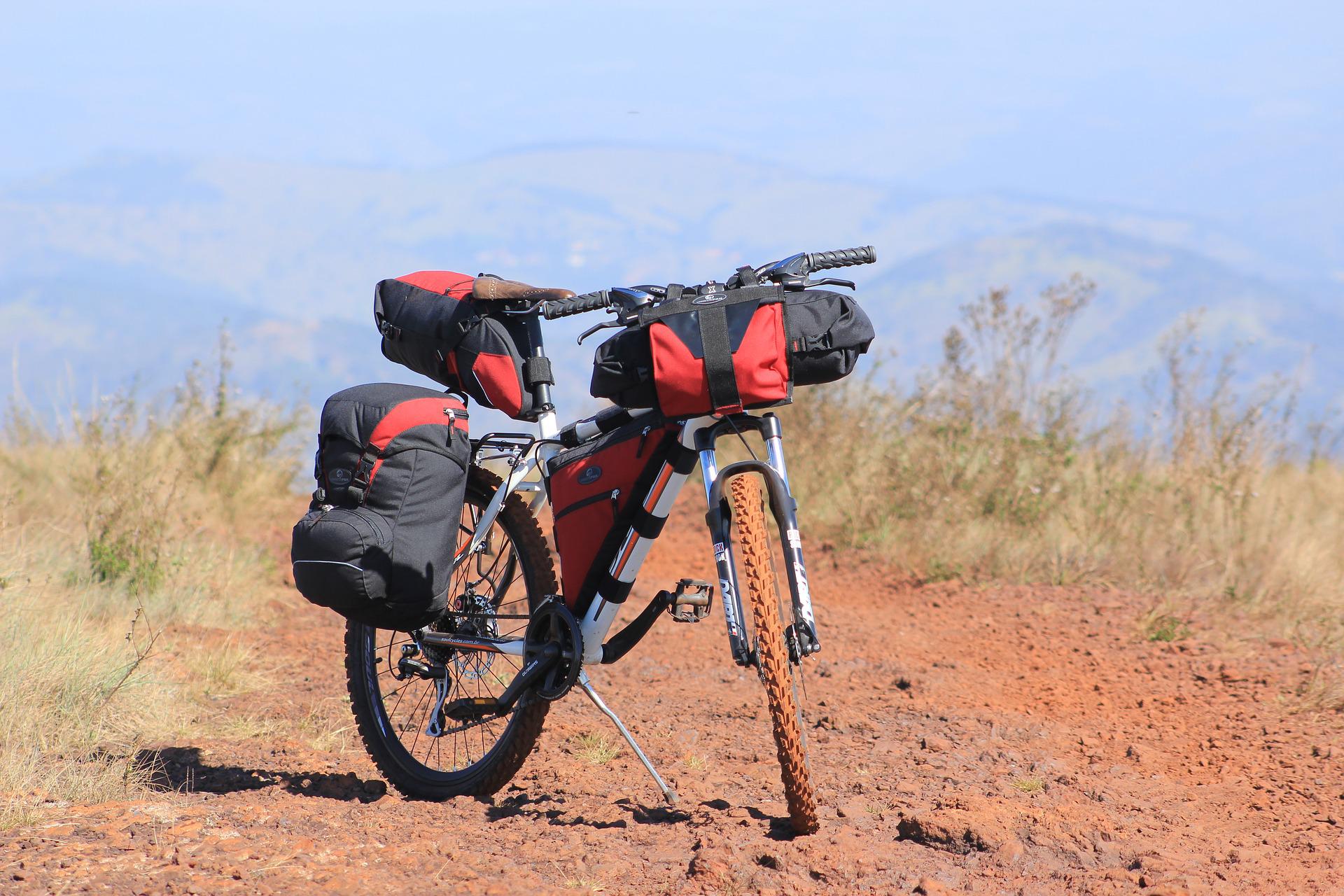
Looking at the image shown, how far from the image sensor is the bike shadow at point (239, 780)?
3.33 meters

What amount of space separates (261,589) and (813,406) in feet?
13.2

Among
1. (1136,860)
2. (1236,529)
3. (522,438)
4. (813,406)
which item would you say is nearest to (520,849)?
(522,438)

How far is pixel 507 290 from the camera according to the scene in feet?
10.9

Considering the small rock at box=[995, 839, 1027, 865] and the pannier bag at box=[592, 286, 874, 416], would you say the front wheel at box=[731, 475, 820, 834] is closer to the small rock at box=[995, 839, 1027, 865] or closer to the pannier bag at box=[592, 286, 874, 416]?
the pannier bag at box=[592, 286, 874, 416]

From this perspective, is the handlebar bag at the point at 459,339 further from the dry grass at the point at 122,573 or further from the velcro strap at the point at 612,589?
the dry grass at the point at 122,573

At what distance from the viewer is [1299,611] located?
17.4ft

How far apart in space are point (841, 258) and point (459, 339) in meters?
1.15

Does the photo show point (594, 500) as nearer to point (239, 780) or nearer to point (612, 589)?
point (612, 589)

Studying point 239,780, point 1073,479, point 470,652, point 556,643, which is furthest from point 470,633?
point 1073,479

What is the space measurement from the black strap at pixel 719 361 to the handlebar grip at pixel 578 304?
1.29 ft

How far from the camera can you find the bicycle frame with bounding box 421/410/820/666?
2701 mm

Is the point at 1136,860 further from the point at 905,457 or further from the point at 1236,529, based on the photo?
the point at 905,457

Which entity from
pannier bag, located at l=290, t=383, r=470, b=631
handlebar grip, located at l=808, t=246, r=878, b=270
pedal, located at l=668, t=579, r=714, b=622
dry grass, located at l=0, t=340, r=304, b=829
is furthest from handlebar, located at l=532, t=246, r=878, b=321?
dry grass, located at l=0, t=340, r=304, b=829

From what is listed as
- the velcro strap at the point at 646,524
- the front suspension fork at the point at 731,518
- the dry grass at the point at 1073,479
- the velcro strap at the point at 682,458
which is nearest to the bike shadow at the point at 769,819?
the front suspension fork at the point at 731,518
